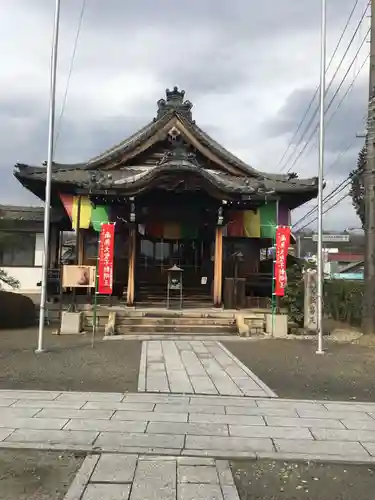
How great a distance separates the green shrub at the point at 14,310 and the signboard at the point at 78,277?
150 inches

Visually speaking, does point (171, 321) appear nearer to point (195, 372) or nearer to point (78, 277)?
point (78, 277)

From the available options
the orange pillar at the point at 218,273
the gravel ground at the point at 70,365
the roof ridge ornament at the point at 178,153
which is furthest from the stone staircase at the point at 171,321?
the roof ridge ornament at the point at 178,153

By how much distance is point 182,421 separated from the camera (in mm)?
6109

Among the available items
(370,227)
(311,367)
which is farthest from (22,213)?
(311,367)

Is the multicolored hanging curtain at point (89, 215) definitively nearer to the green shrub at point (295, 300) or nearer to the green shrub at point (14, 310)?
the green shrub at point (14, 310)

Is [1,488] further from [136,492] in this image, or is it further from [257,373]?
[257,373]

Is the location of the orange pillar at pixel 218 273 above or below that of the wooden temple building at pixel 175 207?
below

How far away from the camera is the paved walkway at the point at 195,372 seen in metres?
8.01

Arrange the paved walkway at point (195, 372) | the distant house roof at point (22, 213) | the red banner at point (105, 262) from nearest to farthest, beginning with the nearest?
the paved walkway at point (195, 372), the red banner at point (105, 262), the distant house roof at point (22, 213)

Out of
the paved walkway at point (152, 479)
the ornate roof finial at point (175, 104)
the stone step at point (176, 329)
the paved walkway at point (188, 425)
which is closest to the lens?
the paved walkway at point (152, 479)

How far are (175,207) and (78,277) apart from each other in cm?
681

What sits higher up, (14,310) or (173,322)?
(14,310)

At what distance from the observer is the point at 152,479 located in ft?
14.1

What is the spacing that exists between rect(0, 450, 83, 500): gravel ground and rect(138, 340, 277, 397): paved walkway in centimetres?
307
